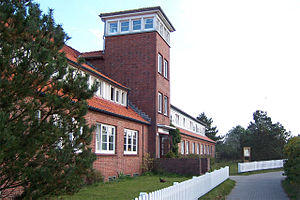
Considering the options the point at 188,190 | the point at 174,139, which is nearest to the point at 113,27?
the point at 174,139

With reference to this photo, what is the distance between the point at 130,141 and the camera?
67.6ft

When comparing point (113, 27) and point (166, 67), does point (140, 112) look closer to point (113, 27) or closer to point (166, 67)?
point (166, 67)

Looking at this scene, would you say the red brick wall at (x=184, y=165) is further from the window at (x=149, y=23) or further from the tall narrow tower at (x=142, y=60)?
the window at (x=149, y=23)

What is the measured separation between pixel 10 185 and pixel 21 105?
1210 millimetres

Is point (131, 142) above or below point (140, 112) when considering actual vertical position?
below

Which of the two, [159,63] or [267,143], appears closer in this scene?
[159,63]

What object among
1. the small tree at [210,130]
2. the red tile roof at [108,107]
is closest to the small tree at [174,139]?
the red tile roof at [108,107]

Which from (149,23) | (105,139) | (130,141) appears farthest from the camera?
(149,23)

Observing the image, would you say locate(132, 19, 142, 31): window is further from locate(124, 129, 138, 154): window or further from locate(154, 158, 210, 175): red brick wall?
locate(154, 158, 210, 175): red brick wall

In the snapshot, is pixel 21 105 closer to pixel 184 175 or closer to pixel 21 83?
pixel 21 83

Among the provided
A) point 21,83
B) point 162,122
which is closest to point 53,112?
point 21,83

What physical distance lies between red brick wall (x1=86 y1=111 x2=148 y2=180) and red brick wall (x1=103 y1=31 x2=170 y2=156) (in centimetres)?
147

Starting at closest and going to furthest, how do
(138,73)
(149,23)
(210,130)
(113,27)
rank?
(138,73) → (149,23) → (113,27) → (210,130)

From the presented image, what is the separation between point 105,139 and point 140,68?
8143 millimetres
